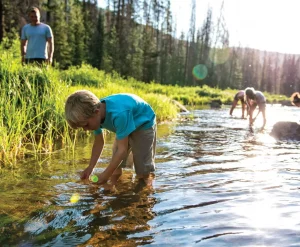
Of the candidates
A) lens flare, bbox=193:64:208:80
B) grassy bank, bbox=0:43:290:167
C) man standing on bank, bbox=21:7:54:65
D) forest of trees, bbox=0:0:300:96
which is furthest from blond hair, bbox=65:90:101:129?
lens flare, bbox=193:64:208:80

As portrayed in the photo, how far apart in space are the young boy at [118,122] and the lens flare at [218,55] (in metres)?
53.3

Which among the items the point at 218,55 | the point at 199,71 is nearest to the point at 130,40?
the point at 199,71

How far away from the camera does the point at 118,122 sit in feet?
9.39

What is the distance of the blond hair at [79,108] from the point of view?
8.51 feet

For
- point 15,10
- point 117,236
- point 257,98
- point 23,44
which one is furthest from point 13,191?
point 15,10

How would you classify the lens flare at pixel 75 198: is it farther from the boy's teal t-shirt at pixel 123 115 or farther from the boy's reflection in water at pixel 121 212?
the boy's teal t-shirt at pixel 123 115

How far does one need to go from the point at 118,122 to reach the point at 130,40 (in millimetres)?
37520

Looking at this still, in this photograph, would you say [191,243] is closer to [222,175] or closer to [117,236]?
[117,236]

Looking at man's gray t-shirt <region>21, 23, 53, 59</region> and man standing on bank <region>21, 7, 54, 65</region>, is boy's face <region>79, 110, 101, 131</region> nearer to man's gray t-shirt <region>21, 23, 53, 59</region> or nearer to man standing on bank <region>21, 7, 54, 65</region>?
man standing on bank <region>21, 7, 54, 65</region>

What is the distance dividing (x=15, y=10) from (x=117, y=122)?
85.8 ft

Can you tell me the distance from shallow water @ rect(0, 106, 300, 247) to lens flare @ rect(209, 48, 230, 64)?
52.6 m

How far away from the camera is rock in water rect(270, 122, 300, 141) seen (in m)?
7.65

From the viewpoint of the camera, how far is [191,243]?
6.88 feet

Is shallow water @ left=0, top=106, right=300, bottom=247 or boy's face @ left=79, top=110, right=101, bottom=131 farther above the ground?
boy's face @ left=79, top=110, right=101, bottom=131
